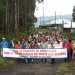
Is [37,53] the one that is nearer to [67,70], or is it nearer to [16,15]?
[67,70]

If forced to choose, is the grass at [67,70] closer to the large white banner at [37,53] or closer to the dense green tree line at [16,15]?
the large white banner at [37,53]

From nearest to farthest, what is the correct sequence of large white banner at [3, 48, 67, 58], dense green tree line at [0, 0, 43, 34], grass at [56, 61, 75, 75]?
grass at [56, 61, 75, 75], large white banner at [3, 48, 67, 58], dense green tree line at [0, 0, 43, 34]

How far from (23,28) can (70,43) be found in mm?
50622

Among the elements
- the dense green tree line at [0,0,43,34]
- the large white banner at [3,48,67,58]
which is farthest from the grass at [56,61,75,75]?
the dense green tree line at [0,0,43,34]

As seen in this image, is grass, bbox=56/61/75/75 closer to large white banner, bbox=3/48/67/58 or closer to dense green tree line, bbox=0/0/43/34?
large white banner, bbox=3/48/67/58

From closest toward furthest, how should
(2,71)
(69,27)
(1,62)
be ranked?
(2,71) → (1,62) → (69,27)

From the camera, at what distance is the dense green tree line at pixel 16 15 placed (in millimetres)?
54150

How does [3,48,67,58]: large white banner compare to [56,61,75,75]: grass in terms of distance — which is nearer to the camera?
[56,61,75,75]: grass

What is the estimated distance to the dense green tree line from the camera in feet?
178

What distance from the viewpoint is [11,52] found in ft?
73.0

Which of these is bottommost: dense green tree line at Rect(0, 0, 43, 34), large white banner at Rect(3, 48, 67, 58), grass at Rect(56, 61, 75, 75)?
grass at Rect(56, 61, 75, 75)

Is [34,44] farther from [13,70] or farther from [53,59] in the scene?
[13,70]

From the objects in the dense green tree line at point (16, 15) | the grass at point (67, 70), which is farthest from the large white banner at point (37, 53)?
the dense green tree line at point (16, 15)

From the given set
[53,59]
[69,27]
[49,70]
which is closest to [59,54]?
[53,59]
